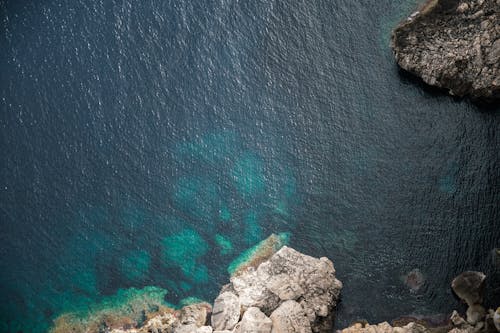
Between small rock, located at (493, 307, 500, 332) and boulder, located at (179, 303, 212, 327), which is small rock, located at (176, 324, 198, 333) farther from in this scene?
small rock, located at (493, 307, 500, 332)

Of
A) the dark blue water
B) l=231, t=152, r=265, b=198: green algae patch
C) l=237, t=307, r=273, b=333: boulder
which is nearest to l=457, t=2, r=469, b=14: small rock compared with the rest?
the dark blue water

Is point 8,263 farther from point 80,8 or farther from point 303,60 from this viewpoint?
point 303,60

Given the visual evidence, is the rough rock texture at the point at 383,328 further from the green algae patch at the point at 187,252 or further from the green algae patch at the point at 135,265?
the green algae patch at the point at 135,265

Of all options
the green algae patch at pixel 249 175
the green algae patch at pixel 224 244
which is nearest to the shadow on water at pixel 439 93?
the green algae patch at pixel 249 175

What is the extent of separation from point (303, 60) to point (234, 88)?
537 centimetres

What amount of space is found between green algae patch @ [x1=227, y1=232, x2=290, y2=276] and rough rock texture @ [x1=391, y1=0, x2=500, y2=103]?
14.1 metres

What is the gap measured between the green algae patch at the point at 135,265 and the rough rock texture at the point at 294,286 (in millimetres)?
6287

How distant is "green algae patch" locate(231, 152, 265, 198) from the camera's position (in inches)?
1357

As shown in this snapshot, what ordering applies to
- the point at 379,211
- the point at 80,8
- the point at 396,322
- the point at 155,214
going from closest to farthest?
the point at 396,322 < the point at 379,211 < the point at 155,214 < the point at 80,8

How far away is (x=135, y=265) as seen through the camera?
34.4m

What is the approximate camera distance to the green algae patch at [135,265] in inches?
1348

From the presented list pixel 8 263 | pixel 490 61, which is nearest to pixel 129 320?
pixel 8 263

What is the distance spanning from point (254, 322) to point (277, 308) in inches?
65.8

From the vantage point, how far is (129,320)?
1304 inches
